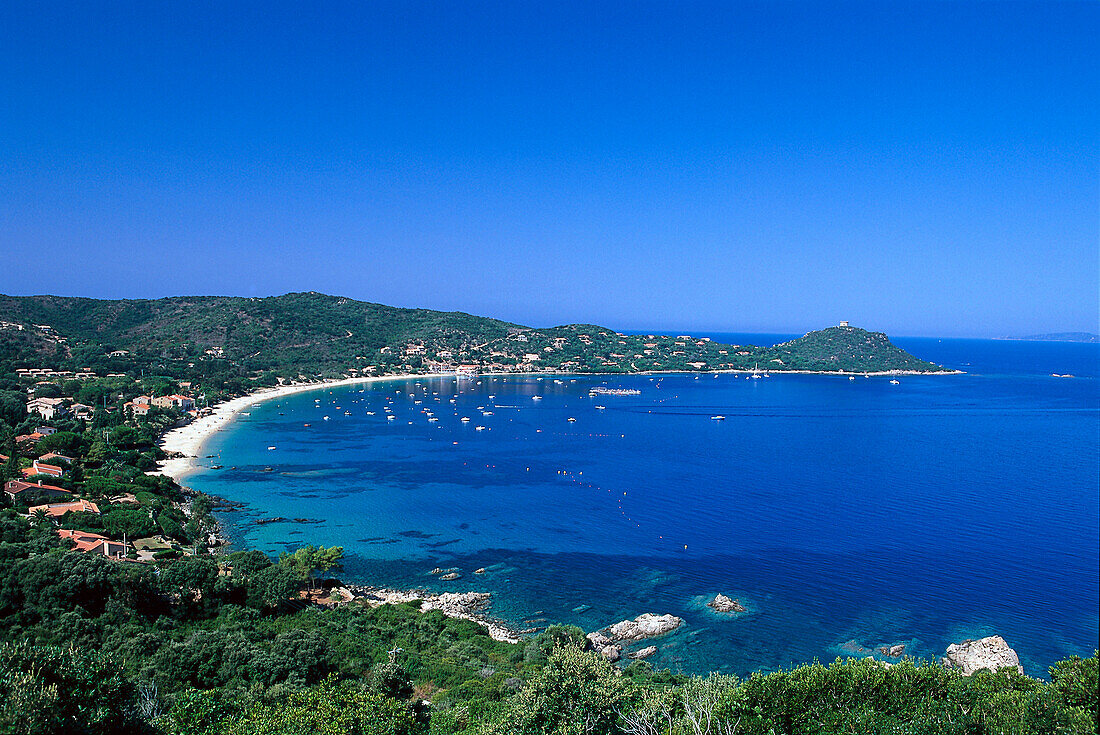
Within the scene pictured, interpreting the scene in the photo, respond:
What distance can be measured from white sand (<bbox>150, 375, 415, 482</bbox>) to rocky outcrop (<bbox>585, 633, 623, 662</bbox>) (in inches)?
1222

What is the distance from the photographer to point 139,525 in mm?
28469

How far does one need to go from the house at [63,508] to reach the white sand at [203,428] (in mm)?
10675

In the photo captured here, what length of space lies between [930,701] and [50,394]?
67463 millimetres

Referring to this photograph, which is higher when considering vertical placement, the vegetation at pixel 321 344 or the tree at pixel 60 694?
the vegetation at pixel 321 344

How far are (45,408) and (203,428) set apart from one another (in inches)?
452

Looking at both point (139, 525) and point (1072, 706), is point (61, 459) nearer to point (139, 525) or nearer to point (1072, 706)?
point (139, 525)

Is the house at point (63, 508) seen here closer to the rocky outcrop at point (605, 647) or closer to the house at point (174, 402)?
the rocky outcrop at point (605, 647)

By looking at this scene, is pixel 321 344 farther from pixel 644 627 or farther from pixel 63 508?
pixel 644 627

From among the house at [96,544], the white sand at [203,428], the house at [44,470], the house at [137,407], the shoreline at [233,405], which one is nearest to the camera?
the house at [96,544]

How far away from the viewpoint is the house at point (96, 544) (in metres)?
25.0

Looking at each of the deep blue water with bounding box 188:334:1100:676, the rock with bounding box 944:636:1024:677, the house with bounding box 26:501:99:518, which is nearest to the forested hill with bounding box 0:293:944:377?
the deep blue water with bounding box 188:334:1100:676

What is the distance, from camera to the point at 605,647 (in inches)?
Result: 828

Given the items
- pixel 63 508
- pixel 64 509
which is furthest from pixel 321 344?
pixel 64 509

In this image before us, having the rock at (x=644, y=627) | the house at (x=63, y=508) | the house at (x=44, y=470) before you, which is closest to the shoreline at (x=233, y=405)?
the house at (x=44, y=470)
